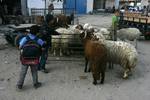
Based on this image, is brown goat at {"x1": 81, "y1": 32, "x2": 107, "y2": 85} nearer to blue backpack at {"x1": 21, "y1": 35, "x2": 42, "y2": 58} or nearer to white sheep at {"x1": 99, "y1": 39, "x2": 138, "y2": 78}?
white sheep at {"x1": 99, "y1": 39, "x2": 138, "y2": 78}

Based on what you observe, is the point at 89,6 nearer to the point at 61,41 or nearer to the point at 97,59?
the point at 61,41

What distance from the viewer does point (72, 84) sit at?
842cm

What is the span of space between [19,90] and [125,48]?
3480 millimetres

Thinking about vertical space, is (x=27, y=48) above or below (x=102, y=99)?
above

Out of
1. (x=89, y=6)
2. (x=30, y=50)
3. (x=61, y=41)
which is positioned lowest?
(x=61, y=41)

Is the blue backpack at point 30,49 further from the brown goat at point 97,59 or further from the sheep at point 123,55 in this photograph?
the sheep at point 123,55

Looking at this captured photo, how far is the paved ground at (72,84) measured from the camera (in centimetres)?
754

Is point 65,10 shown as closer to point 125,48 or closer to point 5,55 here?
point 5,55

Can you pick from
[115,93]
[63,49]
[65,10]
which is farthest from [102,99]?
[65,10]

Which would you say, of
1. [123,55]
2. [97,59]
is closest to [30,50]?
[97,59]

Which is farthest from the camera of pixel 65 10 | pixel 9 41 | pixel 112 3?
pixel 112 3

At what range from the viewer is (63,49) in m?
11.3

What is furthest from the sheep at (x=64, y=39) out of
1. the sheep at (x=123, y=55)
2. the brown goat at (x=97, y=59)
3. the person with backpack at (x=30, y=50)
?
the person with backpack at (x=30, y=50)

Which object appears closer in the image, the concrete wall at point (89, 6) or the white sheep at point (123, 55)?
the white sheep at point (123, 55)
